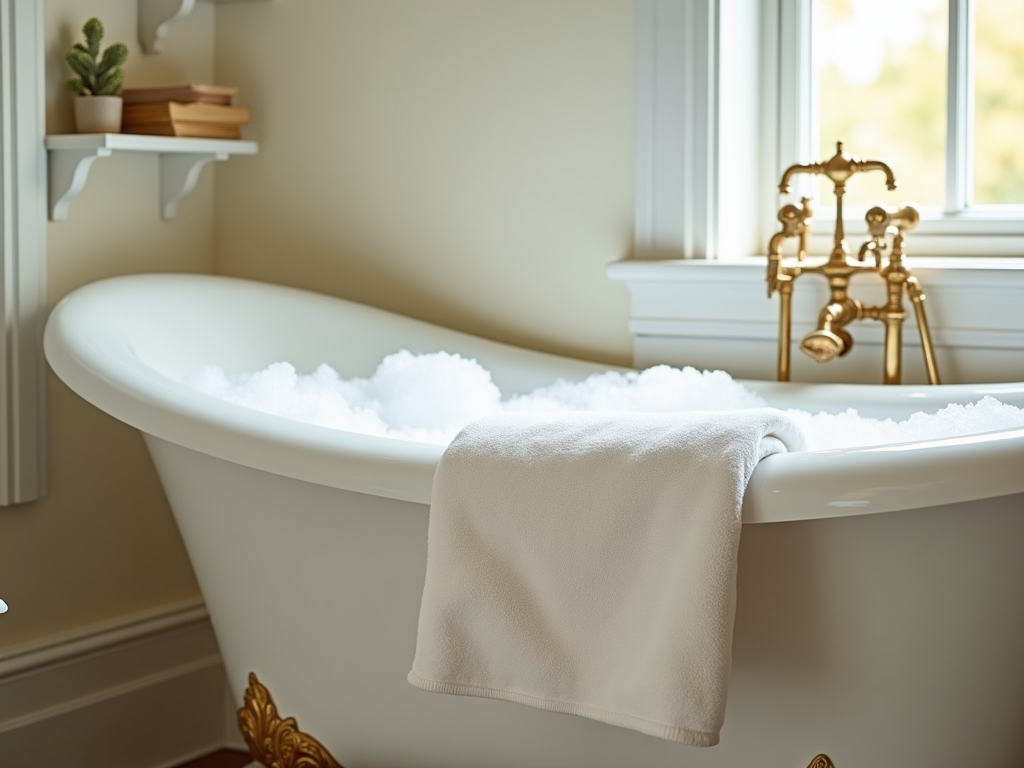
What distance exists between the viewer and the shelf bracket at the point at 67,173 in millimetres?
2105

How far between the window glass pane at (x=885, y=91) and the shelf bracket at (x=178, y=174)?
3.73 ft

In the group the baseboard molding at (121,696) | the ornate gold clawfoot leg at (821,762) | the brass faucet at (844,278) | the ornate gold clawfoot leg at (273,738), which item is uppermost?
the brass faucet at (844,278)

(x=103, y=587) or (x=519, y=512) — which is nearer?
(x=519, y=512)

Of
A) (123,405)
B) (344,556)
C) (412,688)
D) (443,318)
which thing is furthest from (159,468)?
(443,318)

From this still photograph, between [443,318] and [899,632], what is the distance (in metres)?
1.37

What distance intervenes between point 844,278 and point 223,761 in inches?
55.7

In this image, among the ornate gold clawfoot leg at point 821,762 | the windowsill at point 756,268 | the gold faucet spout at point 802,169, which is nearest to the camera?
the ornate gold clawfoot leg at point 821,762

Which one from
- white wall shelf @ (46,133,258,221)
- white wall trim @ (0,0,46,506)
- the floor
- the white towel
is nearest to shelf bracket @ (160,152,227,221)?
white wall shelf @ (46,133,258,221)

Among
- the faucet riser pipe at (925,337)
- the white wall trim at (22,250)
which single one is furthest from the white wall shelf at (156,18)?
the faucet riser pipe at (925,337)

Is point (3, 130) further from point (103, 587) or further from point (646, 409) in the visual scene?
point (646, 409)

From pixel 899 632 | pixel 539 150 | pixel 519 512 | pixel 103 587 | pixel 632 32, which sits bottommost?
pixel 103 587

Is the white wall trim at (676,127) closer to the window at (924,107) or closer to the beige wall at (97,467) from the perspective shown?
the window at (924,107)

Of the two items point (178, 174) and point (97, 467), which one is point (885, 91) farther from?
point (97, 467)

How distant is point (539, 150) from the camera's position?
234 cm
